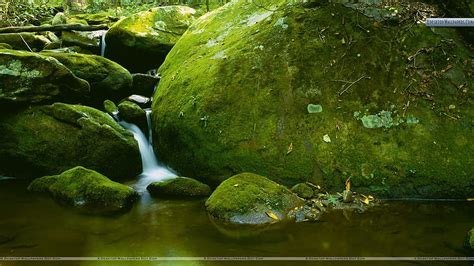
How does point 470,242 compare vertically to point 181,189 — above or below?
above

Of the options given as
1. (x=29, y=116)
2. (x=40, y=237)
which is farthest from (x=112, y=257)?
(x=29, y=116)

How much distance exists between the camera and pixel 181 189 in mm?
6137

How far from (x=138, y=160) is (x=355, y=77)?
156 inches

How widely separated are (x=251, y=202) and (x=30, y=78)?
15.8ft

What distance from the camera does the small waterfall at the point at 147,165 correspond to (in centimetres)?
708

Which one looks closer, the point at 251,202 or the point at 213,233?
the point at 213,233

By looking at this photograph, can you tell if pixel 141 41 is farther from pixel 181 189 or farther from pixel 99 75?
pixel 181 189

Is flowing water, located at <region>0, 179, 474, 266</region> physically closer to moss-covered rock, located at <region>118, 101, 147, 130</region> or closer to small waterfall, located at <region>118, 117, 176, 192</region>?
small waterfall, located at <region>118, 117, 176, 192</region>

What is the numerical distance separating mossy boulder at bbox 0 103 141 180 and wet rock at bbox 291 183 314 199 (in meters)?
3.09

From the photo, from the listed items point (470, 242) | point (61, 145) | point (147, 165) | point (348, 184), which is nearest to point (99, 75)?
point (61, 145)

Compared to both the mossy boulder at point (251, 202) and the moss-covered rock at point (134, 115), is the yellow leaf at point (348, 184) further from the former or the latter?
the moss-covered rock at point (134, 115)

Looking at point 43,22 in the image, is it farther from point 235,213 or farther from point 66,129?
point 235,213

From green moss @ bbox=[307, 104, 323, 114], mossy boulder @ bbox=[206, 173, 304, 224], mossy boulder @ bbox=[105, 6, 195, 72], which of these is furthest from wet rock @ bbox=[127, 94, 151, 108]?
mossy boulder @ bbox=[206, 173, 304, 224]

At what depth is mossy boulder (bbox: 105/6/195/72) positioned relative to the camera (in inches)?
450
